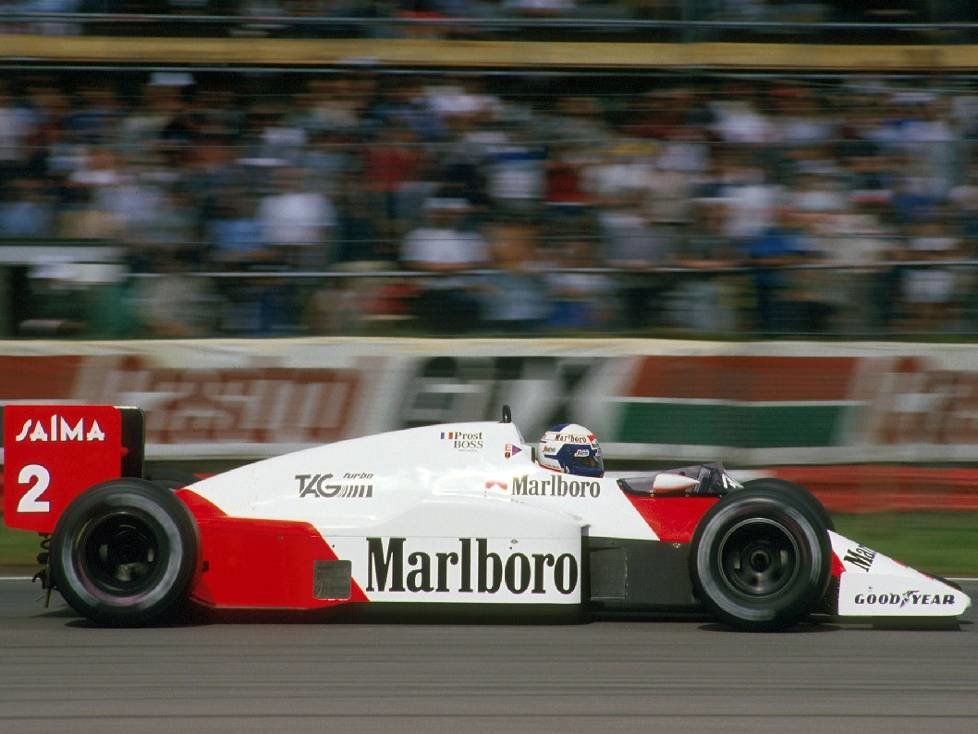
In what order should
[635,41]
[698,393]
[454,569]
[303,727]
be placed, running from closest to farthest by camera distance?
[303,727] < [454,569] < [698,393] < [635,41]

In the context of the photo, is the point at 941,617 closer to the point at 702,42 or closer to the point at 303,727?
the point at 303,727

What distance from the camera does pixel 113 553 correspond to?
6.11 metres

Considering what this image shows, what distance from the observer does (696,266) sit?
10109mm

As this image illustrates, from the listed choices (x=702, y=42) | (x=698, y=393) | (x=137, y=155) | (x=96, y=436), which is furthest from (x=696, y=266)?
(x=96, y=436)

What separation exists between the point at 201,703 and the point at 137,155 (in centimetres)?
651

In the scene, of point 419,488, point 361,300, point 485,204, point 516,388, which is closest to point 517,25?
point 485,204

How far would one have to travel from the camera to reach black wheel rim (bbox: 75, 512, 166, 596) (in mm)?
6004

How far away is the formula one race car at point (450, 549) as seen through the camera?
595 centimetres

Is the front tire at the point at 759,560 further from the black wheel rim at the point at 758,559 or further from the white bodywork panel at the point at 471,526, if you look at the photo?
the white bodywork panel at the point at 471,526

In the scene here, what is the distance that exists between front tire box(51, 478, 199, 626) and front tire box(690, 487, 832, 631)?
217 centimetres

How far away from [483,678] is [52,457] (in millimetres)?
2345

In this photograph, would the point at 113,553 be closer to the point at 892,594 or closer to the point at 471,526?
the point at 471,526

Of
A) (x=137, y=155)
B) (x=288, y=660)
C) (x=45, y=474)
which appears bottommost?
(x=288, y=660)

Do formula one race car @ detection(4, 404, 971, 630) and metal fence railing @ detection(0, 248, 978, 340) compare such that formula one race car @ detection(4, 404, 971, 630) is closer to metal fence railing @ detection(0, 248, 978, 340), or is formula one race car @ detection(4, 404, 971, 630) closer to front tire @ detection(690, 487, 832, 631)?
front tire @ detection(690, 487, 832, 631)
